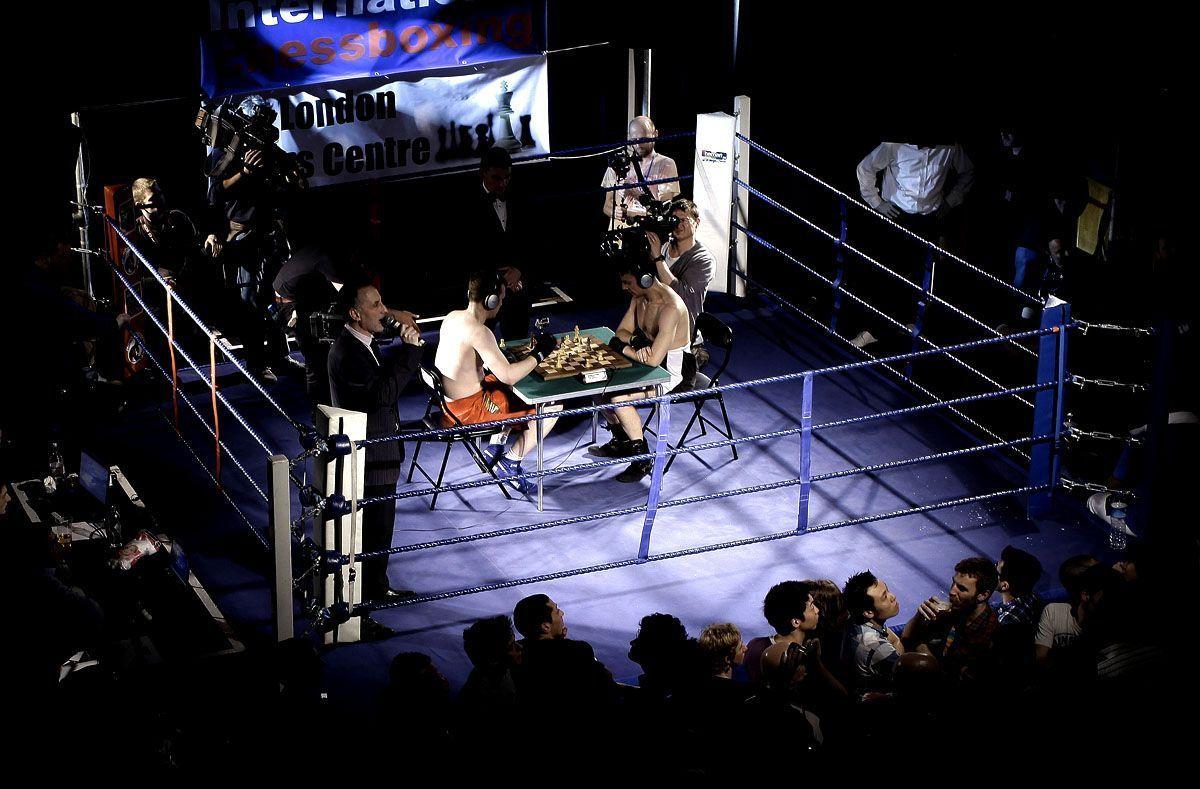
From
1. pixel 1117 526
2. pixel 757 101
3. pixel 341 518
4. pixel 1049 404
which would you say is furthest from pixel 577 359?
pixel 757 101

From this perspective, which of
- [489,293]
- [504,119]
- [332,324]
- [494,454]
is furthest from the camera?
[504,119]

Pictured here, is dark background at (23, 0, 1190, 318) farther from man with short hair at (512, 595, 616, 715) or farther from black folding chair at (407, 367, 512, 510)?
man with short hair at (512, 595, 616, 715)

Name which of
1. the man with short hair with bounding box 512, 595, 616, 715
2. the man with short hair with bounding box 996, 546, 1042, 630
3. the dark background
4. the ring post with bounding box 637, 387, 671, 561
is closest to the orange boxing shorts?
the ring post with bounding box 637, 387, 671, 561

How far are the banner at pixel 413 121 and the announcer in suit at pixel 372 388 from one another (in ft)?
9.52

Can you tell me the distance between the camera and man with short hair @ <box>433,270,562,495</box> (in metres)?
7.00

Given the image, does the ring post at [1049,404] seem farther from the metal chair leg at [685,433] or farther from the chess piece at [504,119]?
the chess piece at [504,119]

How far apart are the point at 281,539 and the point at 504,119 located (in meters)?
4.30

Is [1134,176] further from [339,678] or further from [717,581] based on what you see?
[339,678]

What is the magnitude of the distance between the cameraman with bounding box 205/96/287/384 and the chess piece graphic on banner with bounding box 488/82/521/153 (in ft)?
4.79

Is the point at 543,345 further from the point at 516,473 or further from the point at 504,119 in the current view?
the point at 504,119

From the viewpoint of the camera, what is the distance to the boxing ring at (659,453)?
5.95 metres

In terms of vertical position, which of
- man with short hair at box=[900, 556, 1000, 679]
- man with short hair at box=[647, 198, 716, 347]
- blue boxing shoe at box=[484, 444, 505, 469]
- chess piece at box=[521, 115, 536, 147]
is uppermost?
chess piece at box=[521, 115, 536, 147]

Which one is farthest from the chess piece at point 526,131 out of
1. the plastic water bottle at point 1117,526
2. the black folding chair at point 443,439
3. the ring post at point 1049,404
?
the plastic water bottle at point 1117,526

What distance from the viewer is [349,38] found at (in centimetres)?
884
